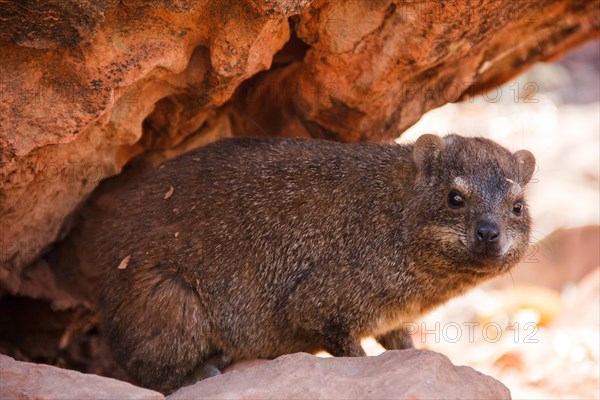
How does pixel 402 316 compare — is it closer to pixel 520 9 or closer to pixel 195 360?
pixel 195 360

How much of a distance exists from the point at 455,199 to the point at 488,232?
1.43ft

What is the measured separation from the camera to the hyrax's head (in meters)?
6.25

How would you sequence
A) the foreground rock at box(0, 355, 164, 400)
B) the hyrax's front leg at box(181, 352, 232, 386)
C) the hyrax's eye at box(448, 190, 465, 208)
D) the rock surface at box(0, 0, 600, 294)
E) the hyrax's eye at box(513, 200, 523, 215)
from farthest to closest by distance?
1. the hyrax's front leg at box(181, 352, 232, 386)
2. the hyrax's eye at box(513, 200, 523, 215)
3. the hyrax's eye at box(448, 190, 465, 208)
4. the rock surface at box(0, 0, 600, 294)
5. the foreground rock at box(0, 355, 164, 400)

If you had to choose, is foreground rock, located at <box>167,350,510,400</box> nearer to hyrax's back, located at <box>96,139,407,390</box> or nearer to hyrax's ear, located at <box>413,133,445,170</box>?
hyrax's back, located at <box>96,139,407,390</box>

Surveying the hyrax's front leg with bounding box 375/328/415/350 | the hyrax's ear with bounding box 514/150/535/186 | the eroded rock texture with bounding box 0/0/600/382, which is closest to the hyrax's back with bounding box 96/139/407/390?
the eroded rock texture with bounding box 0/0/600/382

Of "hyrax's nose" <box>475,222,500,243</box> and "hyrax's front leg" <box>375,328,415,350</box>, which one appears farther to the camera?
"hyrax's front leg" <box>375,328,415,350</box>

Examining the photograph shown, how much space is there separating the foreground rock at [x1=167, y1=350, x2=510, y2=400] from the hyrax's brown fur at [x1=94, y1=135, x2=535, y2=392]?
1.24 metres

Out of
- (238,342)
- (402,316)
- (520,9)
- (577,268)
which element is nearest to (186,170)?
(238,342)

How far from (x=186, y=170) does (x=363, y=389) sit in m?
3.00

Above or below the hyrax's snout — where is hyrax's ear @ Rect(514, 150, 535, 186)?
above

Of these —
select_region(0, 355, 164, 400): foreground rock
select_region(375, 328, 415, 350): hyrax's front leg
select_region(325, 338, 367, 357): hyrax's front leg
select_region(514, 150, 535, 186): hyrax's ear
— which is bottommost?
select_region(0, 355, 164, 400): foreground rock

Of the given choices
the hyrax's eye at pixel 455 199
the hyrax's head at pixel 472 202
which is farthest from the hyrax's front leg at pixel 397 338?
the hyrax's eye at pixel 455 199

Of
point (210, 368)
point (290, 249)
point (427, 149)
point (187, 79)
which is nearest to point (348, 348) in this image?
point (290, 249)

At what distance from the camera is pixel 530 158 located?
7.08 m
